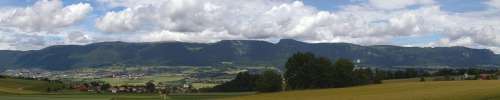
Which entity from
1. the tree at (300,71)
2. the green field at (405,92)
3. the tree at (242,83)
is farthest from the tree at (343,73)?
the tree at (242,83)

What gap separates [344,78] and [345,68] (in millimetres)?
1756

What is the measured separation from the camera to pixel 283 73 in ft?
381

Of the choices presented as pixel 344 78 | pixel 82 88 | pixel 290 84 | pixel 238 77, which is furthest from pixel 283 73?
pixel 82 88

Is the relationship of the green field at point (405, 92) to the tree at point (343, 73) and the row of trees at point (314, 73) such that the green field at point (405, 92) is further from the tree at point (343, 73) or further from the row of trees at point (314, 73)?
the tree at point (343, 73)

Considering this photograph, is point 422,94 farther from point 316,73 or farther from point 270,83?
point 316,73

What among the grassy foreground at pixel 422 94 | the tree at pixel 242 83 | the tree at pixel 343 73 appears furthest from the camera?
the tree at pixel 242 83

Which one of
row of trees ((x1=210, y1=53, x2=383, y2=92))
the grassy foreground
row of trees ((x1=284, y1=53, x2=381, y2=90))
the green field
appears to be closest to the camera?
the grassy foreground

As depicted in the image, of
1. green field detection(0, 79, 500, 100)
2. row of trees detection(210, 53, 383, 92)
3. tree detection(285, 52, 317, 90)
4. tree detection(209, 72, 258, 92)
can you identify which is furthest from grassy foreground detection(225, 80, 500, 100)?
tree detection(209, 72, 258, 92)

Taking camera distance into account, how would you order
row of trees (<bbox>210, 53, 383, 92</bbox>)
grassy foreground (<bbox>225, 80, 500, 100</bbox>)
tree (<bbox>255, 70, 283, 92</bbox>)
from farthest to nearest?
row of trees (<bbox>210, 53, 383, 92</bbox>)
tree (<bbox>255, 70, 283, 92</bbox>)
grassy foreground (<bbox>225, 80, 500, 100</bbox>)

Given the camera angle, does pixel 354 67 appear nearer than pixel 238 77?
Yes

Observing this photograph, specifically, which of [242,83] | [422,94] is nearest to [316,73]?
[242,83]

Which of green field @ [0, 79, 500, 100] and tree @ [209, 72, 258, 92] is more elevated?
green field @ [0, 79, 500, 100]

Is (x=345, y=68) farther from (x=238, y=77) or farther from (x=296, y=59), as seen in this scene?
(x=238, y=77)

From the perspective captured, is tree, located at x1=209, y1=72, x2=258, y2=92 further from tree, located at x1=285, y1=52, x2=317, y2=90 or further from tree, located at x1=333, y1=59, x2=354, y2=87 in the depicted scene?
tree, located at x1=333, y1=59, x2=354, y2=87
